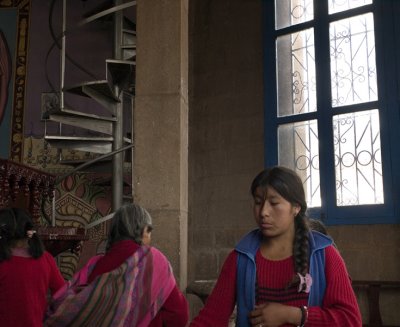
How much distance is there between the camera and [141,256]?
2.05 m

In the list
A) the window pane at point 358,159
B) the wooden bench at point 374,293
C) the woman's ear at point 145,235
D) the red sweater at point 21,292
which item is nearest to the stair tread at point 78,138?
the window pane at point 358,159

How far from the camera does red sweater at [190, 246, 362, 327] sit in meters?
1.30

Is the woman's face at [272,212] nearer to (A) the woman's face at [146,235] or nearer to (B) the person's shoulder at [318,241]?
(B) the person's shoulder at [318,241]

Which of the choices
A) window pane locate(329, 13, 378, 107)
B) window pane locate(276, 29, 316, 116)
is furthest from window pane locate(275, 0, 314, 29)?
window pane locate(329, 13, 378, 107)

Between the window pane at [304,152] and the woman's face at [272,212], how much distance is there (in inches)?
148

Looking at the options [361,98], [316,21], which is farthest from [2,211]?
[316,21]

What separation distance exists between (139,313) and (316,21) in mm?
4122

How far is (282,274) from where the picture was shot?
53.0 inches

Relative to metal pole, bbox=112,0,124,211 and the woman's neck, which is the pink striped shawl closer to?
the woman's neck

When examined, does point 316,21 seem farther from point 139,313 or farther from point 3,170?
point 139,313

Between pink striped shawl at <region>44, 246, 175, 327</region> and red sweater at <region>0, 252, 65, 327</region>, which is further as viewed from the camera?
red sweater at <region>0, 252, 65, 327</region>

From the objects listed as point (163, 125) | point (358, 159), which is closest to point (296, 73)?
point (358, 159)

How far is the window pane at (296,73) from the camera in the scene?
5.35 m

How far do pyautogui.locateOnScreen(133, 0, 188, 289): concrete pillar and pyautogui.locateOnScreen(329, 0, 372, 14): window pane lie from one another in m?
2.24
